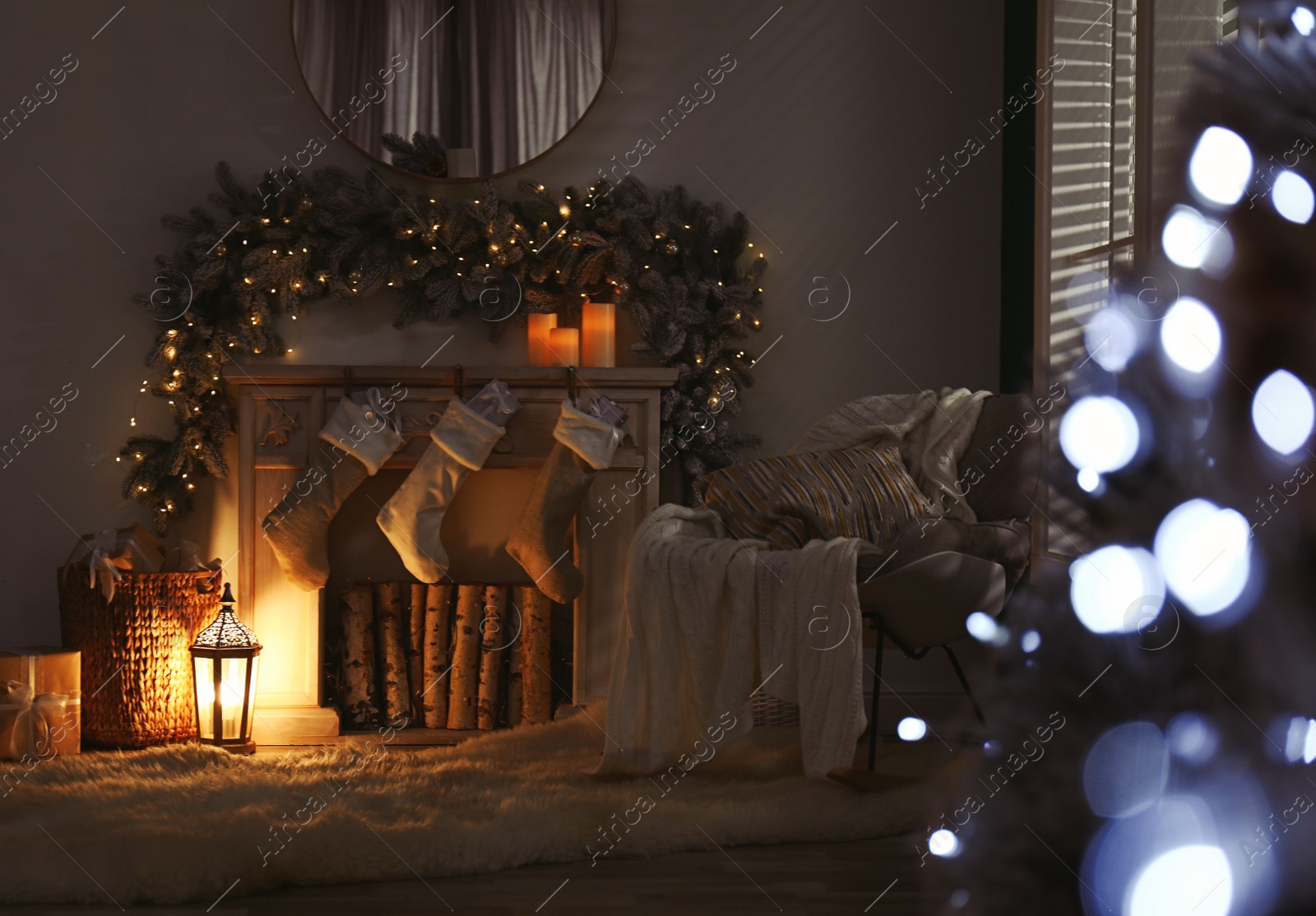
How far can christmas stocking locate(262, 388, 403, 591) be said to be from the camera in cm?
261

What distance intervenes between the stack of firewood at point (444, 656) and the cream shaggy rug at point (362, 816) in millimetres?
382

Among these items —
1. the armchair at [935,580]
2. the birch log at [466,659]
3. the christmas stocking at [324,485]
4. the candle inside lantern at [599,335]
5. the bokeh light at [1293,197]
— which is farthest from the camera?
the candle inside lantern at [599,335]

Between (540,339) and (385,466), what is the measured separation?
54 cm

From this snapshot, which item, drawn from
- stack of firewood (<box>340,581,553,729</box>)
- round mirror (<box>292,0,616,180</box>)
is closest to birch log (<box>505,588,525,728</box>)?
stack of firewood (<box>340,581,553,729</box>)

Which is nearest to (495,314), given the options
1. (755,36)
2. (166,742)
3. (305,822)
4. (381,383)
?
(381,383)

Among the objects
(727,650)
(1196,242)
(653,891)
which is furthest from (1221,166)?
(727,650)

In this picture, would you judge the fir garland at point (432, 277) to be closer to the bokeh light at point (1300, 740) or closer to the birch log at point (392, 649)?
the birch log at point (392, 649)

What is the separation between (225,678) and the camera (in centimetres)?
249

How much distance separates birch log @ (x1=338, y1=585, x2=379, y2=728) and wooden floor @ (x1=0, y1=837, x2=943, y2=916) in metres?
1.21

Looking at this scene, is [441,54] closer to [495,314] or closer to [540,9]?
[540,9]

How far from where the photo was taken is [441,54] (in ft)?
10.2

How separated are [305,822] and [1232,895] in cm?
174

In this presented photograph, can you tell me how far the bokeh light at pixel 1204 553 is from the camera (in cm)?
30

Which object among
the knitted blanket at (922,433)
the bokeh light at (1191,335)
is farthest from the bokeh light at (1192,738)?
Result: the knitted blanket at (922,433)
